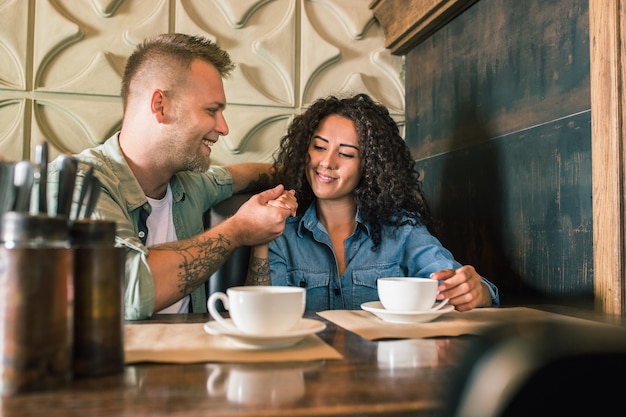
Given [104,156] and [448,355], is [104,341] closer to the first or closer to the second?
[448,355]

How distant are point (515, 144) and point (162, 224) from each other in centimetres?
128

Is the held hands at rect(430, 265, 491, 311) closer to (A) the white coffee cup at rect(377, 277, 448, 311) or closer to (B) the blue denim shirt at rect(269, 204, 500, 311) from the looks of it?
(A) the white coffee cup at rect(377, 277, 448, 311)

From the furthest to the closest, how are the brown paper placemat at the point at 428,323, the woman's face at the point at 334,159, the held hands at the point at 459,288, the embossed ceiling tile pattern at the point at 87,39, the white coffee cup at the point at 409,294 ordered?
1. the embossed ceiling tile pattern at the point at 87,39
2. the woman's face at the point at 334,159
3. the held hands at the point at 459,288
4. the white coffee cup at the point at 409,294
5. the brown paper placemat at the point at 428,323

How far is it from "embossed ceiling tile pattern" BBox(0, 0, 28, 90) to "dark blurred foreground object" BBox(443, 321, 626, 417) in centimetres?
244

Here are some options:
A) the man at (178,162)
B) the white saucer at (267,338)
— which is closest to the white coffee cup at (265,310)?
the white saucer at (267,338)

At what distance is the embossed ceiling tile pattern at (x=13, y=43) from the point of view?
7.47 ft

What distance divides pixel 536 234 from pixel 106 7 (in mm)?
2000

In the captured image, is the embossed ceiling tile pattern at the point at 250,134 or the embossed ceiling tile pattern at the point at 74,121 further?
the embossed ceiling tile pattern at the point at 250,134

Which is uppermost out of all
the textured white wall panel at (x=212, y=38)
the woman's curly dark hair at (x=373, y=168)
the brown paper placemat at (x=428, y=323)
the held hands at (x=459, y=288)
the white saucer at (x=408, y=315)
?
the textured white wall panel at (x=212, y=38)

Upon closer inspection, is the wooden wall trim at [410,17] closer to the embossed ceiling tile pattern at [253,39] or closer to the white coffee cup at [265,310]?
the embossed ceiling tile pattern at [253,39]

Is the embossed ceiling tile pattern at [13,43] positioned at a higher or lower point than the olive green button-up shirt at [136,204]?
higher

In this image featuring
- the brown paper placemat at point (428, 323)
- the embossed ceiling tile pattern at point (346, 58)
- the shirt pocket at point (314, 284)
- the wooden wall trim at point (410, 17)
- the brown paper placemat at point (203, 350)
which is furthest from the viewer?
the embossed ceiling tile pattern at point (346, 58)

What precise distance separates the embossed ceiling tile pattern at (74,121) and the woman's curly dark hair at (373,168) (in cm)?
85

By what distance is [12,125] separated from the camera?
7.48ft
